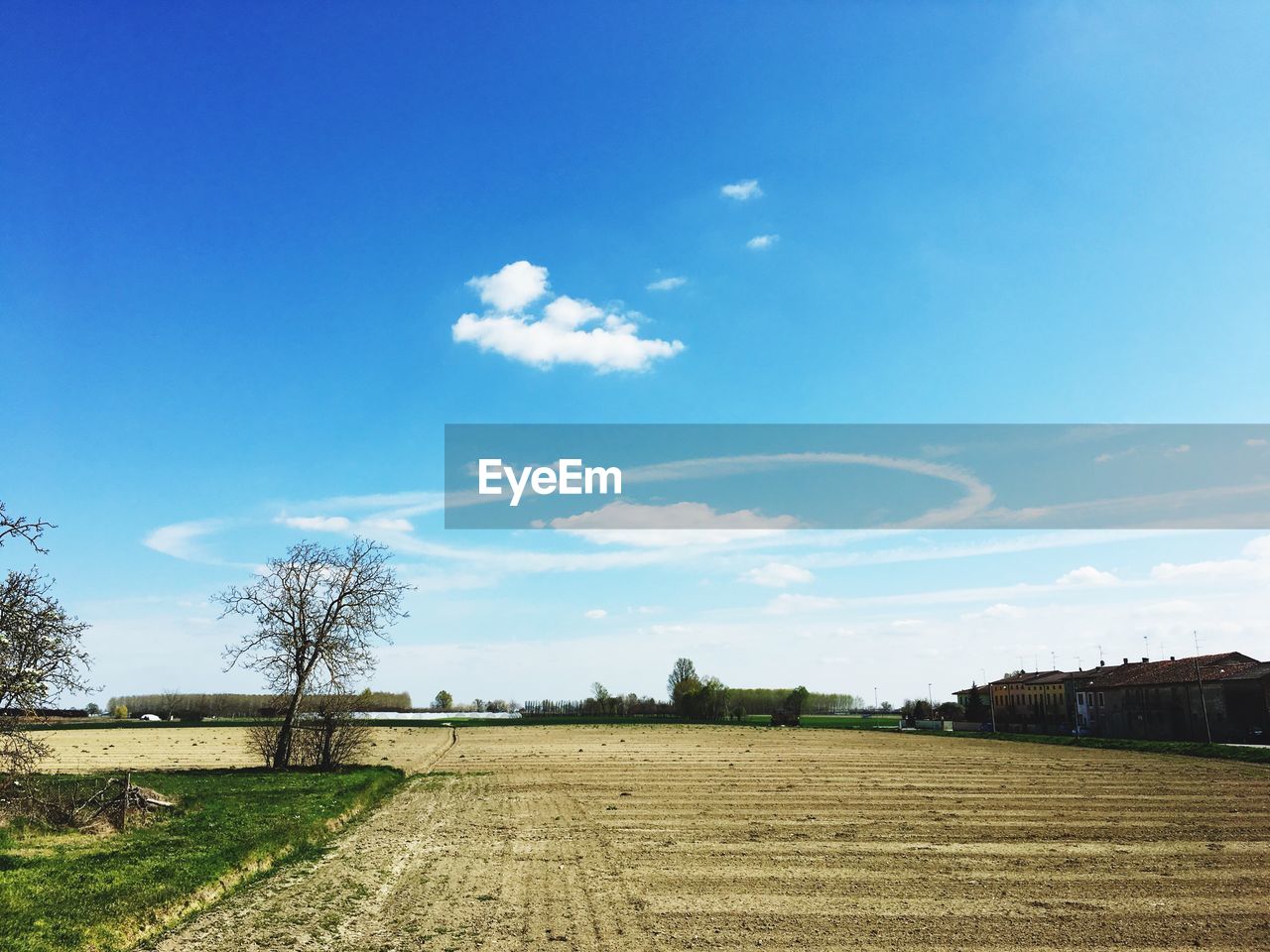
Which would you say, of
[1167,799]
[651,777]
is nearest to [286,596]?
[651,777]

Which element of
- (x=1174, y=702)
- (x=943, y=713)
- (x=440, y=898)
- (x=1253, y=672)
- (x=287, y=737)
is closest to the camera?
(x=440, y=898)

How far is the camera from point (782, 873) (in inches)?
712

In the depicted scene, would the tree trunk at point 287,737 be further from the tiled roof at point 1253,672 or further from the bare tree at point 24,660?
the tiled roof at point 1253,672

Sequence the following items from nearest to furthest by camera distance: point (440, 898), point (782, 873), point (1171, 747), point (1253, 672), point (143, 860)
A: point (440, 898) < point (143, 860) < point (782, 873) < point (1171, 747) < point (1253, 672)

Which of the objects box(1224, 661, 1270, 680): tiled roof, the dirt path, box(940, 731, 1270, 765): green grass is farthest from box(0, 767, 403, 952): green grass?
box(1224, 661, 1270, 680): tiled roof

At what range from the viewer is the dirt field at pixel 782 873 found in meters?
13.7

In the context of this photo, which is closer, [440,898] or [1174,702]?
[440,898]

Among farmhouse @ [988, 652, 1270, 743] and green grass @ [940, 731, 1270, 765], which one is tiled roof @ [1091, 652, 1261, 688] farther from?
green grass @ [940, 731, 1270, 765]

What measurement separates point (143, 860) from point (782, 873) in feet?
44.4

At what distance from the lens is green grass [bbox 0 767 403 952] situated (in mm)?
12977

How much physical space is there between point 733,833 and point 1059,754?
47415 mm

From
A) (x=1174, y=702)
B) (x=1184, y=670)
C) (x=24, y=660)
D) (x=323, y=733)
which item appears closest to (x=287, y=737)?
(x=323, y=733)

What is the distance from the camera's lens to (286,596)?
41.2 m

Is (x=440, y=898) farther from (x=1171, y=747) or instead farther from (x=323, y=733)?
(x=1171, y=747)
